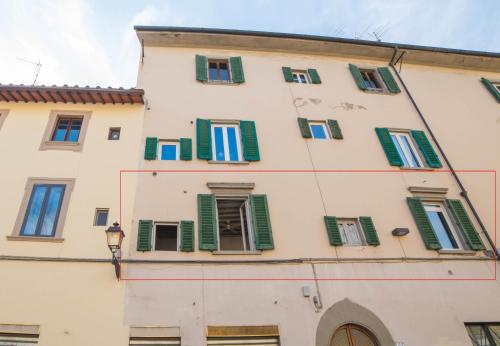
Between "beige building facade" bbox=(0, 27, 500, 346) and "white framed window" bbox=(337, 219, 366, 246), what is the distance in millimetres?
46

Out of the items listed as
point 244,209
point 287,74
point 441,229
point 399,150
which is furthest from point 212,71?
point 441,229

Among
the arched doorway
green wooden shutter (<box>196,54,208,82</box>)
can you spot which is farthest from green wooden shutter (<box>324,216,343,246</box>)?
green wooden shutter (<box>196,54,208,82</box>)

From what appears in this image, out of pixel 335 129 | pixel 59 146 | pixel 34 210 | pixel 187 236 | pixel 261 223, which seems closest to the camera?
pixel 187 236

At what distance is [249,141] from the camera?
36.7ft

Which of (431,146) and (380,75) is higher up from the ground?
(380,75)

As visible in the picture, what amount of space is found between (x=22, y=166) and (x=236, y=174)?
19.7 ft

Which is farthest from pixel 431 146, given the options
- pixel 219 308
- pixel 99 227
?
pixel 99 227

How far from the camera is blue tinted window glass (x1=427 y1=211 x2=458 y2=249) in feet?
33.3

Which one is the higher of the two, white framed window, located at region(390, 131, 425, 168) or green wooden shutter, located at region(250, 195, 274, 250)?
white framed window, located at region(390, 131, 425, 168)

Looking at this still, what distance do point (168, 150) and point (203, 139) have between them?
1.13 m

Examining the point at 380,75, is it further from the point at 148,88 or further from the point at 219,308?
the point at 219,308

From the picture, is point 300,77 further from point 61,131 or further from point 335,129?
point 61,131

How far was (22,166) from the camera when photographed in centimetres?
985

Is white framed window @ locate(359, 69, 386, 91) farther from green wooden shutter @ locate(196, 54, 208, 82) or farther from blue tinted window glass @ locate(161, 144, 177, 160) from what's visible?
blue tinted window glass @ locate(161, 144, 177, 160)
